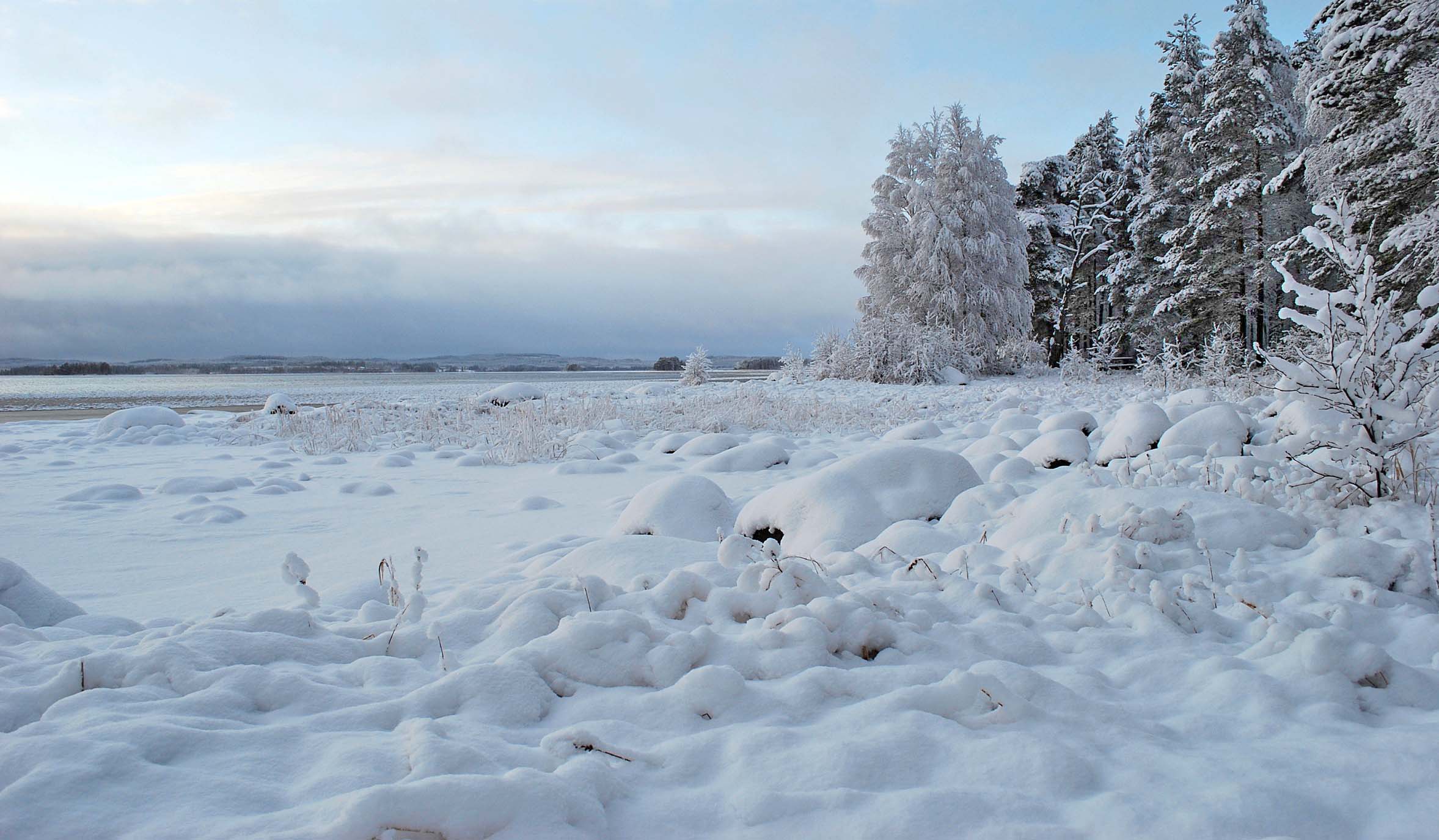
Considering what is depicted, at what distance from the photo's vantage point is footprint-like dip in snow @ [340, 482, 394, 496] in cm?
576

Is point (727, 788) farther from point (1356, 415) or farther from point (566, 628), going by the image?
point (1356, 415)

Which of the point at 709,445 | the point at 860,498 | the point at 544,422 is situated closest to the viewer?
the point at 860,498

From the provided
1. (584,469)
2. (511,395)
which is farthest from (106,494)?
(511,395)

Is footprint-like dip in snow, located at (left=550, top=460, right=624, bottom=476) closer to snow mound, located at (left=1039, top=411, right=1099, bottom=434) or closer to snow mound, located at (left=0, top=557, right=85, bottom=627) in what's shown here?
snow mound, located at (left=1039, top=411, right=1099, bottom=434)

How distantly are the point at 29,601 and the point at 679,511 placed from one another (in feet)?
9.23

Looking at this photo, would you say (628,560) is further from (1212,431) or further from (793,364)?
(793,364)

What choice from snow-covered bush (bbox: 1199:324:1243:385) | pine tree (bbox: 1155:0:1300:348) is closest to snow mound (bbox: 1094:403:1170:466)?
snow-covered bush (bbox: 1199:324:1243:385)

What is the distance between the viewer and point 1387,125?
11219 millimetres

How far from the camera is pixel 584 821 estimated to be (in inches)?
51.6

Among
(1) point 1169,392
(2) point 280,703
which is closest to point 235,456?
(2) point 280,703

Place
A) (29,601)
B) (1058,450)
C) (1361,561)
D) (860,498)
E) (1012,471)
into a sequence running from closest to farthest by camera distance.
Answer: (29,601), (1361,561), (860,498), (1012,471), (1058,450)

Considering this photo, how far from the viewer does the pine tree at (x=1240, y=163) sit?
61.3ft

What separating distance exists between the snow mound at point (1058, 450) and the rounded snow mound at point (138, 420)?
11.0 metres

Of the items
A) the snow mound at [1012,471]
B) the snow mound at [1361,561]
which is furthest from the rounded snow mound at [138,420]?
the snow mound at [1361,561]
